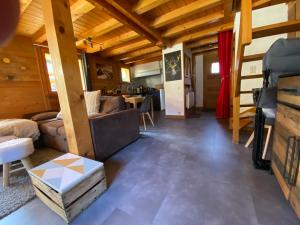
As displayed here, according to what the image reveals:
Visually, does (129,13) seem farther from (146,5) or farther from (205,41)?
(205,41)

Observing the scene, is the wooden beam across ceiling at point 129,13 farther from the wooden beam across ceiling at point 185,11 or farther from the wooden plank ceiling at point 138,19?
the wooden beam across ceiling at point 185,11

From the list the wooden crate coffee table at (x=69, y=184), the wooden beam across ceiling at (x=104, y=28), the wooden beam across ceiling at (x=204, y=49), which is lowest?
the wooden crate coffee table at (x=69, y=184)

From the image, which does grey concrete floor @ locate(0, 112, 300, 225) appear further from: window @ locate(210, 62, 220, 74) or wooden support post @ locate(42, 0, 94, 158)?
window @ locate(210, 62, 220, 74)

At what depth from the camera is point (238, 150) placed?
6.24 ft

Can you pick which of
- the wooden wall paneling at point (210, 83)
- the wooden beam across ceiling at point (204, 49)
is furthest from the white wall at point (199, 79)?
the wooden beam across ceiling at point (204, 49)

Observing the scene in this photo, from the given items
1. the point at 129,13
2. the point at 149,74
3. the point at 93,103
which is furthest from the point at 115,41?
the point at 149,74

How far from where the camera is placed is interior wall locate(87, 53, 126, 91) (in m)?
4.55

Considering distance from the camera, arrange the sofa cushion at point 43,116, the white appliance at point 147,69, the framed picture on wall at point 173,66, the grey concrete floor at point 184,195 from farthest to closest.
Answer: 1. the white appliance at point 147,69
2. the framed picture on wall at point 173,66
3. the sofa cushion at point 43,116
4. the grey concrete floor at point 184,195

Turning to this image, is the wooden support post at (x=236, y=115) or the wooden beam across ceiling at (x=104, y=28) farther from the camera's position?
the wooden beam across ceiling at (x=104, y=28)

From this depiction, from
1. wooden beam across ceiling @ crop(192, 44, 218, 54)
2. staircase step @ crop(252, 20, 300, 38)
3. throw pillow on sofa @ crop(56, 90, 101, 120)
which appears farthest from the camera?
wooden beam across ceiling @ crop(192, 44, 218, 54)

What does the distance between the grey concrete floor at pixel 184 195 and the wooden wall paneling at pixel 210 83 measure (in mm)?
3441

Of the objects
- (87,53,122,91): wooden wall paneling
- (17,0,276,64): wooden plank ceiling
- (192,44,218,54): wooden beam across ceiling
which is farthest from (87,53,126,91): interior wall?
(192,44,218,54): wooden beam across ceiling

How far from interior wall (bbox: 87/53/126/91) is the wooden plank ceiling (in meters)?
0.71

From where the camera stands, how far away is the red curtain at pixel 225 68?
3.40 m
